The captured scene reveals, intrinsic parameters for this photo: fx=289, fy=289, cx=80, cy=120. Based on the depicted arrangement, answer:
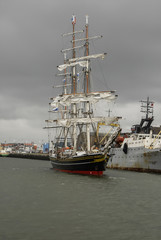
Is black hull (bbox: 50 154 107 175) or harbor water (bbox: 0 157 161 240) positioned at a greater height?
black hull (bbox: 50 154 107 175)

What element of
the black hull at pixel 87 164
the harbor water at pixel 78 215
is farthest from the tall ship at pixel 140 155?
the harbor water at pixel 78 215

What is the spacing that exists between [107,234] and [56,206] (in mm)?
6625

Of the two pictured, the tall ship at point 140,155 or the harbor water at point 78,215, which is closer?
the harbor water at point 78,215

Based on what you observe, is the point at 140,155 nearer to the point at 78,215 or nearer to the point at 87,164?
the point at 87,164

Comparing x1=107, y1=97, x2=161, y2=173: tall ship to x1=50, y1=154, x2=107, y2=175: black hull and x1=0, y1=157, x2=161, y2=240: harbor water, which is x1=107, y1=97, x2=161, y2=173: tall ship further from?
x1=0, y1=157, x2=161, y2=240: harbor water

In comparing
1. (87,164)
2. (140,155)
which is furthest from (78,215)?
(140,155)

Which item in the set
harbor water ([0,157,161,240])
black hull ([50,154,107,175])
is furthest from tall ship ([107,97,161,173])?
harbor water ([0,157,161,240])

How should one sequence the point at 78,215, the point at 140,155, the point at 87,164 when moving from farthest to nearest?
1. the point at 140,155
2. the point at 87,164
3. the point at 78,215

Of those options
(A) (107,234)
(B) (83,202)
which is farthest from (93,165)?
(A) (107,234)

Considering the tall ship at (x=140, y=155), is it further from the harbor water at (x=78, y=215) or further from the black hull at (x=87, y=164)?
the harbor water at (x=78, y=215)

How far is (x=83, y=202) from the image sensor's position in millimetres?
21297

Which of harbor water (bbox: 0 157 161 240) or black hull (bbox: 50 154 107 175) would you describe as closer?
harbor water (bbox: 0 157 161 240)

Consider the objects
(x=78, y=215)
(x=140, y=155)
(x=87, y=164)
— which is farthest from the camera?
(x=140, y=155)

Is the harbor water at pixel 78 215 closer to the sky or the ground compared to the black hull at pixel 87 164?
closer to the ground
